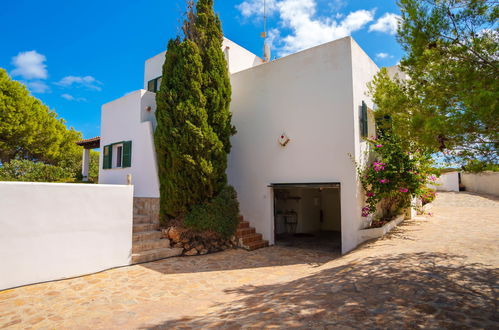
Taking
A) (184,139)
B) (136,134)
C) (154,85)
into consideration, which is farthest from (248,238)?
(154,85)

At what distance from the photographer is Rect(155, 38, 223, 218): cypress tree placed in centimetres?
988

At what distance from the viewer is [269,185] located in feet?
35.6

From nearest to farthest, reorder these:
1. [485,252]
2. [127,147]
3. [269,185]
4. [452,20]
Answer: [452,20], [485,252], [269,185], [127,147]

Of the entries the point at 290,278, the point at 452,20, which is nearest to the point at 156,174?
the point at 290,278

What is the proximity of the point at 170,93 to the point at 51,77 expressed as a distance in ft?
58.5

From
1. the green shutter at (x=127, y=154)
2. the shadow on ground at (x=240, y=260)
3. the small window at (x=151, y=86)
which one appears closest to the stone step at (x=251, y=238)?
the shadow on ground at (x=240, y=260)

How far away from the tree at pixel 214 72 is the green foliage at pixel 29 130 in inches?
687

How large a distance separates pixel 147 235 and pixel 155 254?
862mm

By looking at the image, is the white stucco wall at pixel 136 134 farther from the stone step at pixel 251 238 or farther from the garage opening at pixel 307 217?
the garage opening at pixel 307 217

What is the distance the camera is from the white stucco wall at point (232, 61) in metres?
13.6

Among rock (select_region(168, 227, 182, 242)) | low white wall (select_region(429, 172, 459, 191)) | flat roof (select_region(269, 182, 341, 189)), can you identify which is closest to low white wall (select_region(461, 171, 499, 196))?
low white wall (select_region(429, 172, 459, 191))

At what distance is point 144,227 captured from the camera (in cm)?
1001

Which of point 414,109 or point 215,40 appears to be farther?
point 215,40

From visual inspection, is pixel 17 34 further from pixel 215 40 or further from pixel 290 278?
pixel 290 278
